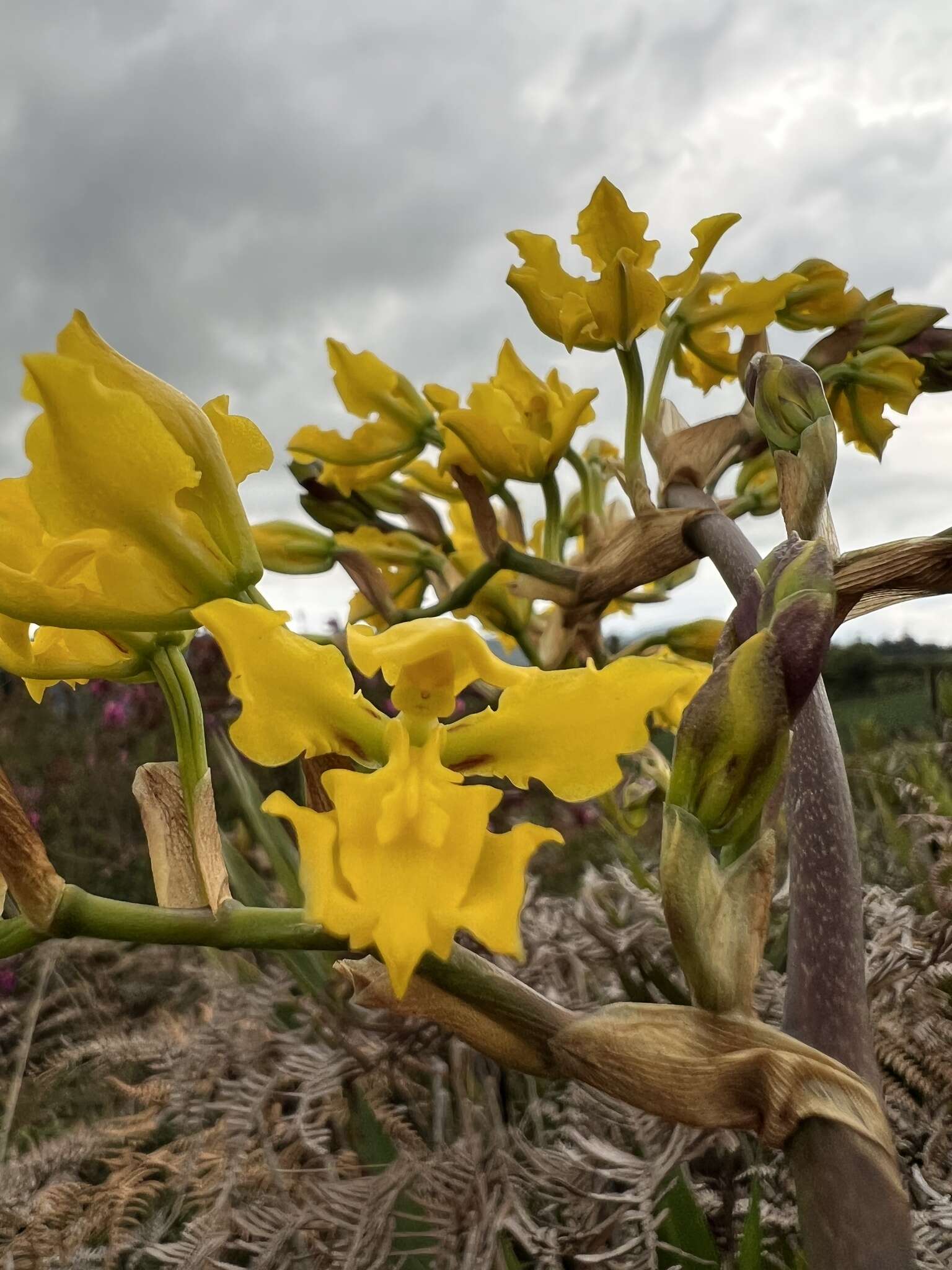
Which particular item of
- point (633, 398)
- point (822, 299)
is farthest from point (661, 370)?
point (822, 299)

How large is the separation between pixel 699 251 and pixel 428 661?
20.9 inches

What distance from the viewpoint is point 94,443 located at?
40cm

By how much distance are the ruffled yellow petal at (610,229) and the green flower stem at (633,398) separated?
7 cm

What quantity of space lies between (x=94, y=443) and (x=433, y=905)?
0.23 m

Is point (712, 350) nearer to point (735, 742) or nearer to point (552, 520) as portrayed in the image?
point (552, 520)

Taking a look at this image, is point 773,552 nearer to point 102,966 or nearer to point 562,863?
point 102,966

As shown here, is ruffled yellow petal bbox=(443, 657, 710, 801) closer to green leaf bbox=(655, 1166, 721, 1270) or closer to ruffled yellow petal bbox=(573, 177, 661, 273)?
green leaf bbox=(655, 1166, 721, 1270)

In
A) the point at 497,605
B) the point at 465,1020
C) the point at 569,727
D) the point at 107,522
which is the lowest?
the point at 465,1020

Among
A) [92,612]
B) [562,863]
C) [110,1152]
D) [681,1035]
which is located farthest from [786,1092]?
[562,863]

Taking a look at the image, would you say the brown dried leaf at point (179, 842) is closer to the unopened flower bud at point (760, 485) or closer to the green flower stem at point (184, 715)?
the green flower stem at point (184, 715)

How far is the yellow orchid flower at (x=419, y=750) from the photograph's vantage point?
36 cm

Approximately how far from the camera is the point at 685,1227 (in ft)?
1.97

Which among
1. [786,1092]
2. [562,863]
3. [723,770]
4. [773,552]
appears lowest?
[786,1092]

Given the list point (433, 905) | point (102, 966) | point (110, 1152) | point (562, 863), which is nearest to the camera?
point (433, 905)
